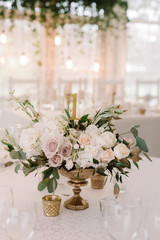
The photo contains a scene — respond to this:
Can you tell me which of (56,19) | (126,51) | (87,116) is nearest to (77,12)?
(56,19)

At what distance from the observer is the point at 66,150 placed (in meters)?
1.02

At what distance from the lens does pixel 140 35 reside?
6641 millimetres

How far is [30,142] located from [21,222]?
0.28 meters

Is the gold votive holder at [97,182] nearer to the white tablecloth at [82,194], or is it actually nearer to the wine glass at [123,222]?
the white tablecloth at [82,194]

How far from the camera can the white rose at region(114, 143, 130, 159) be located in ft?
3.29

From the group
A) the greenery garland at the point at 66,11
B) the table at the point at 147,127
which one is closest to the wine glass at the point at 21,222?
the table at the point at 147,127

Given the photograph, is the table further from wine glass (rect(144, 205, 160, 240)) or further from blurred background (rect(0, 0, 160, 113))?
blurred background (rect(0, 0, 160, 113))

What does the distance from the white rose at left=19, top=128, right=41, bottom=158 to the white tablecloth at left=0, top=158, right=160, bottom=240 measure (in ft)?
0.64

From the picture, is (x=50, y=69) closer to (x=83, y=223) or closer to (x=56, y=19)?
(x=56, y=19)

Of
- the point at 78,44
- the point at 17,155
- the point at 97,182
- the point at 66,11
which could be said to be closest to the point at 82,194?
the point at 97,182

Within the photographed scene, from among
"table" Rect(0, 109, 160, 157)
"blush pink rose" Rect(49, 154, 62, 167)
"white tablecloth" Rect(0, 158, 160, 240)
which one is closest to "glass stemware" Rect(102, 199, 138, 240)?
"white tablecloth" Rect(0, 158, 160, 240)

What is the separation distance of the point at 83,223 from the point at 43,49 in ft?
17.2

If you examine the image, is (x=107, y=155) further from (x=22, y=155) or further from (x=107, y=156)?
(x=22, y=155)

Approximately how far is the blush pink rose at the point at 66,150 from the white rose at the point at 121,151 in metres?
0.13
